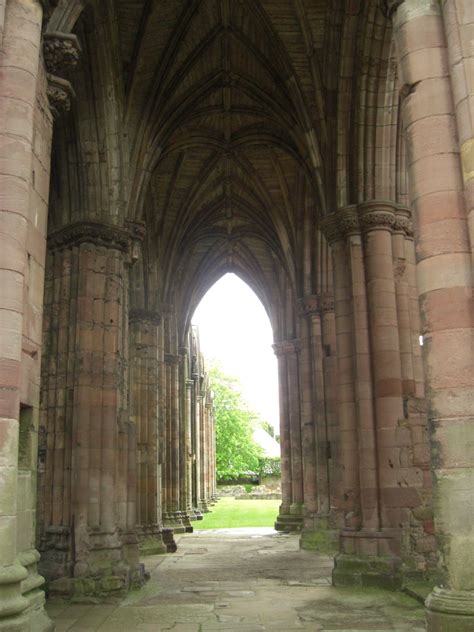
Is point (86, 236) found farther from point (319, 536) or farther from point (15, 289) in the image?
point (319, 536)

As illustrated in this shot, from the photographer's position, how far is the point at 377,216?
1232 centimetres

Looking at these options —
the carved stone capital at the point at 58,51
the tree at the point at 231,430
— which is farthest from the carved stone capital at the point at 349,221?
the tree at the point at 231,430

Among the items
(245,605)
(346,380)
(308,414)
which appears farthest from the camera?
(308,414)

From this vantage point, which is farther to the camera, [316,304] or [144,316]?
[316,304]

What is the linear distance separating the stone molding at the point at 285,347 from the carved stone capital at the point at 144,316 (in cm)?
634

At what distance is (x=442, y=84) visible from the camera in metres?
6.39

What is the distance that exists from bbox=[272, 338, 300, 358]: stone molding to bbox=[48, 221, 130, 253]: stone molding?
42.9 feet

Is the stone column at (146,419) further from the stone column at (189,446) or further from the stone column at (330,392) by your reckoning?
the stone column at (189,446)

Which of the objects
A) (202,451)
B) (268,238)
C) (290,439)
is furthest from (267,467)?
(268,238)

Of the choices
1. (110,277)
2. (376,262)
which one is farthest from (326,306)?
(110,277)

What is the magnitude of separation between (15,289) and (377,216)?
311 inches

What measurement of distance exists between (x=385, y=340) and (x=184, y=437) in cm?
1706

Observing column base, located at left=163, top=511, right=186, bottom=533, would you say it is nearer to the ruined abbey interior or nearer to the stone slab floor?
the ruined abbey interior

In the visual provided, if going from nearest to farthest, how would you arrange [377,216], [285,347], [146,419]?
1. [377,216]
2. [146,419]
3. [285,347]
